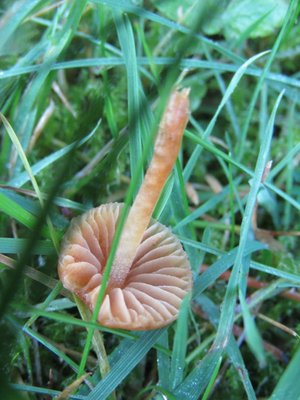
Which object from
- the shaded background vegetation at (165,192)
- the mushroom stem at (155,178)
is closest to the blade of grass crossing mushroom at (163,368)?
the shaded background vegetation at (165,192)

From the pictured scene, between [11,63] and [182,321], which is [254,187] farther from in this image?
[11,63]

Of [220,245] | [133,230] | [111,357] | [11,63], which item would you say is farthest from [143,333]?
[11,63]

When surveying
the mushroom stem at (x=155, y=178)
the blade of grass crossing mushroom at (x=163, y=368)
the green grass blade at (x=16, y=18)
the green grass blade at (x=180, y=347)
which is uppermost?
the green grass blade at (x=16, y=18)

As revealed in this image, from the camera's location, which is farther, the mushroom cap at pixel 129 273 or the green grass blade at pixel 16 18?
the green grass blade at pixel 16 18

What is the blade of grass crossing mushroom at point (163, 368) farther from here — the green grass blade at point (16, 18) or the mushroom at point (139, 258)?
the green grass blade at point (16, 18)

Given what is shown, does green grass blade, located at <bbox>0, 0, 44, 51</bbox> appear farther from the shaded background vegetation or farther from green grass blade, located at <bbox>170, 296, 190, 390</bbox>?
green grass blade, located at <bbox>170, 296, 190, 390</bbox>

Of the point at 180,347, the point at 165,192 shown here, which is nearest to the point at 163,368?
the point at 180,347

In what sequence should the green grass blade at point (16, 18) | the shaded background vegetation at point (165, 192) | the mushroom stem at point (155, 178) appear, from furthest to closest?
the green grass blade at point (16, 18), the shaded background vegetation at point (165, 192), the mushroom stem at point (155, 178)

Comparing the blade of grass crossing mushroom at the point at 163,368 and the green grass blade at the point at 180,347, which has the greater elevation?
the green grass blade at the point at 180,347
